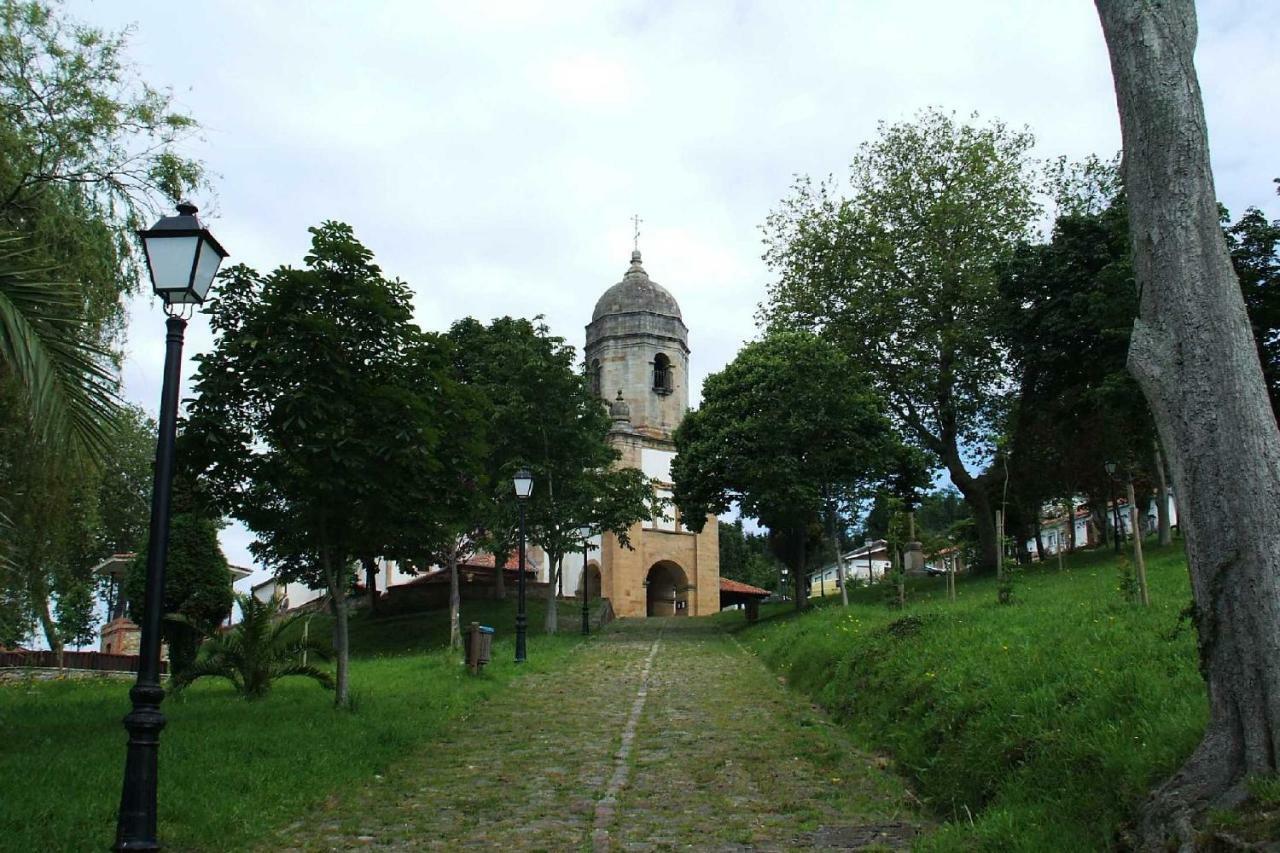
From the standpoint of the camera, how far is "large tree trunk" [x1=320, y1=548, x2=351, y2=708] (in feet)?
39.3

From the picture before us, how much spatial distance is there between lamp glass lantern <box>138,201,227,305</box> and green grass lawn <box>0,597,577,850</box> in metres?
3.25

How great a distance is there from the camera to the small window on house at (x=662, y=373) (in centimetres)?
4453

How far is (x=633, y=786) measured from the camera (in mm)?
8000

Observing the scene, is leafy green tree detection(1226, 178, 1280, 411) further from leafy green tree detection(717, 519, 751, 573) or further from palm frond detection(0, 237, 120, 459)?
leafy green tree detection(717, 519, 751, 573)

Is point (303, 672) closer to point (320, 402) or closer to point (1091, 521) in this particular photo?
point (320, 402)

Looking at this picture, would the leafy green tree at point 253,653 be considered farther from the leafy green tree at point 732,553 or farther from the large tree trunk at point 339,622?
the leafy green tree at point 732,553

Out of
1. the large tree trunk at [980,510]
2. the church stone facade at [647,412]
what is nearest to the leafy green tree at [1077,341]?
the large tree trunk at [980,510]

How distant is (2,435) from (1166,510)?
26.3 metres

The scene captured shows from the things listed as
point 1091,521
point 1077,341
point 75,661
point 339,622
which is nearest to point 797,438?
point 1077,341

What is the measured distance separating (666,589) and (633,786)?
39366mm

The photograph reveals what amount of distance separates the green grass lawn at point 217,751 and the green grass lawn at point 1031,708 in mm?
4446

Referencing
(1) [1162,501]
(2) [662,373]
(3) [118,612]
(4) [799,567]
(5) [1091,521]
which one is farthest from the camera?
(5) [1091,521]

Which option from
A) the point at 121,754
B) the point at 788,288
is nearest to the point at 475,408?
the point at 121,754

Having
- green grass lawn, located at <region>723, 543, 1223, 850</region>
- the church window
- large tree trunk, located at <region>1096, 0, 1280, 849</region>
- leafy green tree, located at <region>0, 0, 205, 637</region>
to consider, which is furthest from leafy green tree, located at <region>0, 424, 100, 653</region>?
the church window
